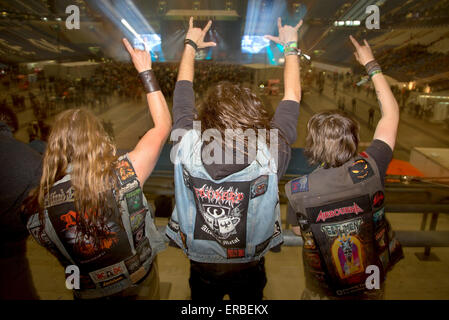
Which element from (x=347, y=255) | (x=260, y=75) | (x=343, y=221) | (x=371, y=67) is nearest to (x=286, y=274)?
(x=347, y=255)

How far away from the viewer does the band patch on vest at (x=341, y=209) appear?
3.24 feet

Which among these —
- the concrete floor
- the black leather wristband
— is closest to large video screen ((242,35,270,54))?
the concrete floor

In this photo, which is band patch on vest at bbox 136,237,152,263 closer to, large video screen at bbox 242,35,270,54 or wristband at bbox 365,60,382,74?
wristband at bbox 365,60,382,74

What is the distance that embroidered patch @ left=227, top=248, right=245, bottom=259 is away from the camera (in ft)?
3.31

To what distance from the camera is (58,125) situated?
3.14 feet

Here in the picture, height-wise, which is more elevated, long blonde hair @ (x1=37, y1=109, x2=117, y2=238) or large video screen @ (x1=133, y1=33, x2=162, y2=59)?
large video screen @ (x1=133, y1=33, x2=162, y2=59)

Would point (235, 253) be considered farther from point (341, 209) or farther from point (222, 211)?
point (341, 209)

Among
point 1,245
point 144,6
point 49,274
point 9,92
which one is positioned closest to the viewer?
point 1,245

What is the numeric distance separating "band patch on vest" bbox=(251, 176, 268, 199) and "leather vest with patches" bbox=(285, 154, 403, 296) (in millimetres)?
146

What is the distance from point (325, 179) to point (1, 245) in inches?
64.1

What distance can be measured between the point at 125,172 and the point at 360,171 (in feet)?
3.09

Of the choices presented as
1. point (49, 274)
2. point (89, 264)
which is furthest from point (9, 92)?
point (89, 264)

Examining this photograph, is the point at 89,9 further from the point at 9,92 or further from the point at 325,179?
the point at 325,179

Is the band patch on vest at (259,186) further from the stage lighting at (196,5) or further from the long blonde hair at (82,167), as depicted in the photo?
the stage lighting at (196,5)
